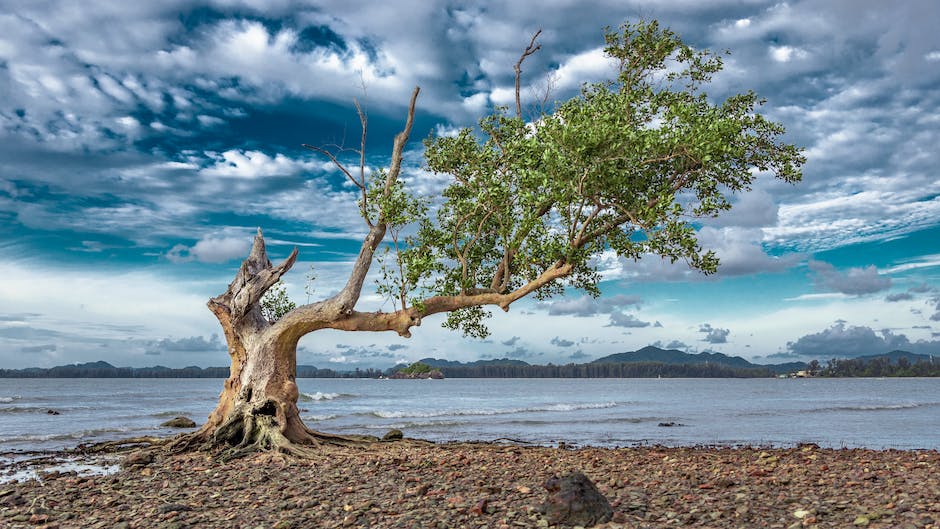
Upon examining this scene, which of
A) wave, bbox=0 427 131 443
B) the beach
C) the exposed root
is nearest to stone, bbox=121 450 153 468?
the beach

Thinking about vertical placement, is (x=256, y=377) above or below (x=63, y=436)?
above

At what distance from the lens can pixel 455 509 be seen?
10.2 meters

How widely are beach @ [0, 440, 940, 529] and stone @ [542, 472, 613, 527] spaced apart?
0.59 feet

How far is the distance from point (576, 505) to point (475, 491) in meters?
2.47

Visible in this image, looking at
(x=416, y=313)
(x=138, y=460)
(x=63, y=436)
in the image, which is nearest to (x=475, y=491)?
(x=416, y=313)

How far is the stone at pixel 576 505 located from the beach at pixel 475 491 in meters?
0.18

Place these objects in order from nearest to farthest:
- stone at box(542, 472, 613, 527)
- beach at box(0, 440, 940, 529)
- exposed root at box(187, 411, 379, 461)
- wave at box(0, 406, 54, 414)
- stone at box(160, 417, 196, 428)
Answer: stone at box(542, 472, 613, 527) < beach at box(0, 440, 940, 529) < exposed root at box(187, 411, 379, 461) < stone at box(160, 417, 196, 428) < wave at box(0, 406, 54, 414)

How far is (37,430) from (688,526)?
37.7 meters

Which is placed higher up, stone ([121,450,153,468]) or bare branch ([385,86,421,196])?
bare branch ([385,86,421,196])

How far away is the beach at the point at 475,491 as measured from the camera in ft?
31.8

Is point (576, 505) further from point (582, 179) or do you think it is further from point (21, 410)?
point (21, 410)

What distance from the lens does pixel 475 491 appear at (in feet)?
37.1

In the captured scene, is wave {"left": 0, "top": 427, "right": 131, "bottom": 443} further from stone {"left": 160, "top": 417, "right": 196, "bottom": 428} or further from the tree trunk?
the tree trunk

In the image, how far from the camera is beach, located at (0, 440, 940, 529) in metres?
9.69
